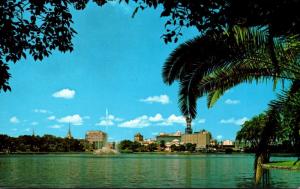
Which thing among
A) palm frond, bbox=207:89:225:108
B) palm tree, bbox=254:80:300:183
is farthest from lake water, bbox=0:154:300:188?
palm tree, bbox=254:80:300:183

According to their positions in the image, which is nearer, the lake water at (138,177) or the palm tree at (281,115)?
the palm tree at (281,115)

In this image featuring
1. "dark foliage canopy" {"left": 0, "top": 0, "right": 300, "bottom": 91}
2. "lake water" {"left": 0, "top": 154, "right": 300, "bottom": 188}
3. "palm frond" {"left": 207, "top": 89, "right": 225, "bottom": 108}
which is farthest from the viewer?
"lake water" {"left": 0, "top": 154, "right": 300, "bottom": 188}

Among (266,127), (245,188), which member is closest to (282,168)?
(245,188)

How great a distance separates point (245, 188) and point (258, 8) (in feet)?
72.1

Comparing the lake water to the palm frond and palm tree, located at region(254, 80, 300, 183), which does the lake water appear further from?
palm tree, located at region(254, 80, 300, 183)

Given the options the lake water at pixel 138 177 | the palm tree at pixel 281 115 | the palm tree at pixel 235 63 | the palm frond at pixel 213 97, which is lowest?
the lake water at pixel 138 177

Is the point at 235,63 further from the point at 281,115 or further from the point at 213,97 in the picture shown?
the point at 213,97

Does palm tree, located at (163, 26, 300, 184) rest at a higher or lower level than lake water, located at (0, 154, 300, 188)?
higher

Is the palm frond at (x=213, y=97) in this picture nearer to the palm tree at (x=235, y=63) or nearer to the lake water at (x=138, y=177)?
the palm tree at (x=235, y=63)

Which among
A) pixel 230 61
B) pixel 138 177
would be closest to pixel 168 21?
pixel 230 61

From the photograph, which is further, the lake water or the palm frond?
the lake water

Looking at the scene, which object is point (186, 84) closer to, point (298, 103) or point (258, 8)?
point (298, 103)

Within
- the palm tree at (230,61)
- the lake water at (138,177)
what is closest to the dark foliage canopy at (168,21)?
the palm tree at (230,61)

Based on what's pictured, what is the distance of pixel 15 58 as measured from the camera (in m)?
9.06
